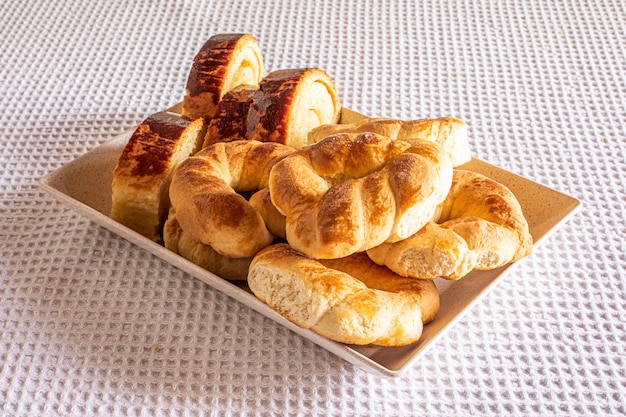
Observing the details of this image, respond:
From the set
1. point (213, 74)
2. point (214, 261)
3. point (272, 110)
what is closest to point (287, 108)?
point (272, 110)

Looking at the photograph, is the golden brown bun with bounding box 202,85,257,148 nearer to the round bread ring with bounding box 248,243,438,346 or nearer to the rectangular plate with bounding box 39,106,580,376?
the rectangular plate with bounding box 39,106,580,376

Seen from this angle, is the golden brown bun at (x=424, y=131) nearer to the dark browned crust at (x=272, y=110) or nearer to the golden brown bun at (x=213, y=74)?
the dark browned crust at (x=272, y=110)

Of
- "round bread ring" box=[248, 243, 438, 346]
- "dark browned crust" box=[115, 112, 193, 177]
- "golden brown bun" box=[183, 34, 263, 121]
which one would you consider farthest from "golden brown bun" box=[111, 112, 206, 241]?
"round bread ring" box=[248, 243, 438, 346]

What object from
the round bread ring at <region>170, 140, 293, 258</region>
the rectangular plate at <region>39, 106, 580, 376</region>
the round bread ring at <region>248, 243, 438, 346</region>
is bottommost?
the rectangular plate at <region>39, 106, 580, 376</region>

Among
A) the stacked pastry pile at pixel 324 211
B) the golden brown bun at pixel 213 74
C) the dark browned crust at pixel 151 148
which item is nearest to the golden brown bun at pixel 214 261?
the stacked pastry pile at pixel 324 211

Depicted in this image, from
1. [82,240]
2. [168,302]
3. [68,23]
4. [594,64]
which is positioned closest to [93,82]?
[68,23]

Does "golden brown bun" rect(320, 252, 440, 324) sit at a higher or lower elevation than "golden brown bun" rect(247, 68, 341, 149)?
lower

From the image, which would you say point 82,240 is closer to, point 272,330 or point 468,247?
point 272,330
